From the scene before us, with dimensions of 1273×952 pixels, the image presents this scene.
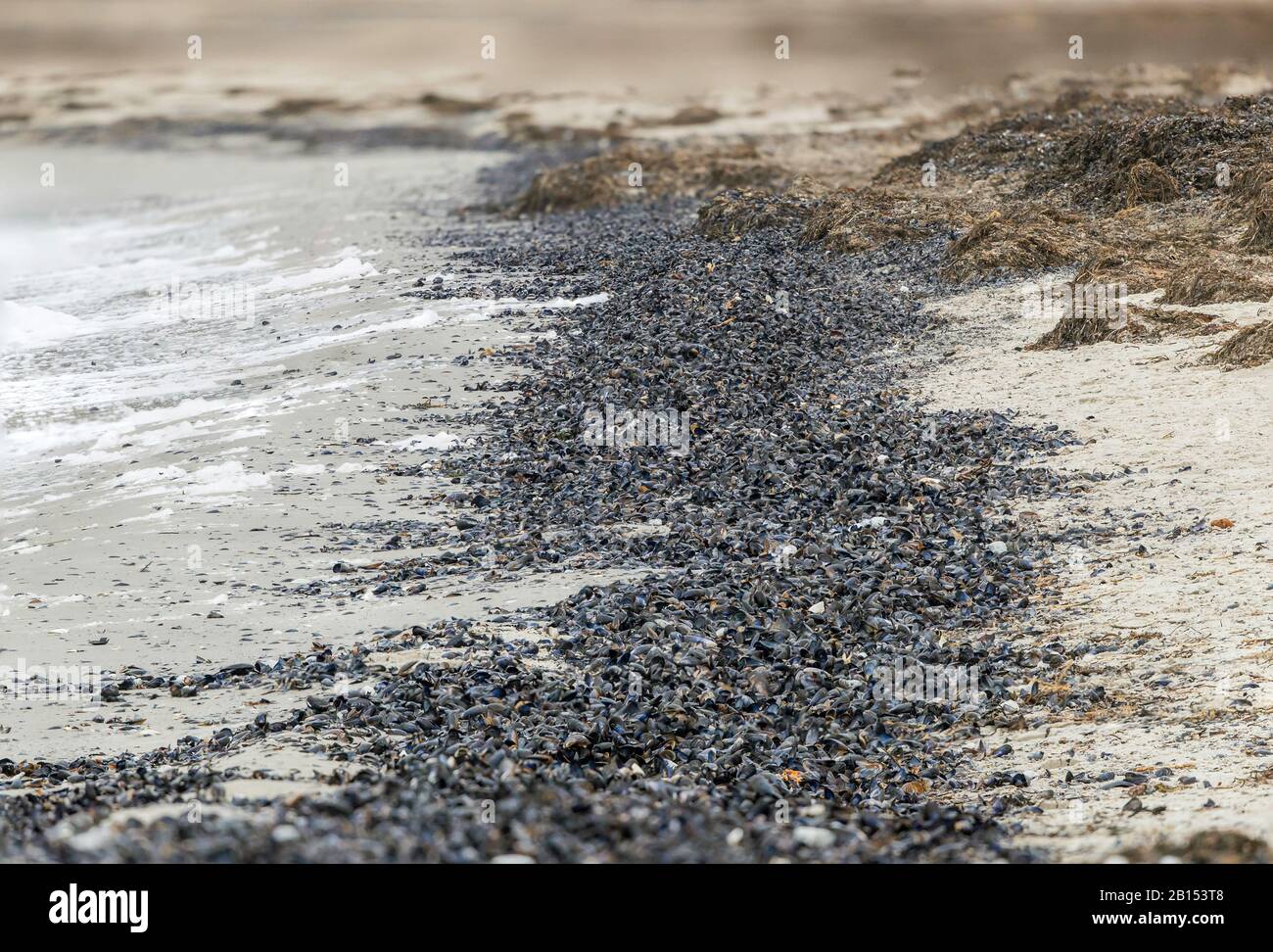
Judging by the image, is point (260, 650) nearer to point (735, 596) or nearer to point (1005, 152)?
point (735, 596)

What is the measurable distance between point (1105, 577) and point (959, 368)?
23.4ft

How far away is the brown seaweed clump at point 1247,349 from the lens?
1445cm

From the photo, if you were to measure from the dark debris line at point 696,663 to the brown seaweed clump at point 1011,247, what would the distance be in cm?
397

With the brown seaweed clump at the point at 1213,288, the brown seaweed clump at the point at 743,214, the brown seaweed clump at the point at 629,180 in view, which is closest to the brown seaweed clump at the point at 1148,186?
the brown seaweed clump at the point at 1213,288

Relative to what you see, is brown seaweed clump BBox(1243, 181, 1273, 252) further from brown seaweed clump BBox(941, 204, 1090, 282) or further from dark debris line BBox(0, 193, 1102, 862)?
dark debris line BBox(0, 193, 1102, 862)

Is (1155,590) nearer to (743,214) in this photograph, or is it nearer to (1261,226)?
(1261,226)

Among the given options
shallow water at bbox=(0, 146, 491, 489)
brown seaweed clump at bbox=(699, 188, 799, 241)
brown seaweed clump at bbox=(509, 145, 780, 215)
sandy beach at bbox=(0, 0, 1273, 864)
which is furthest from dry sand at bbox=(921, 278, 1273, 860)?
brown seaweed clump at bbox=(509, 145, 780, 215)

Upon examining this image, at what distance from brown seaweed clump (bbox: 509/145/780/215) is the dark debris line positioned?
22.7m

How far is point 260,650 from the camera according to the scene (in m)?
9.47

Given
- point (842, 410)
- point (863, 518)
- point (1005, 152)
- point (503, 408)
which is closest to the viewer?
point (863, 518)

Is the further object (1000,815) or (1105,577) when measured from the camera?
(1105,577)

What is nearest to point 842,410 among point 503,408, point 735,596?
point 503,408

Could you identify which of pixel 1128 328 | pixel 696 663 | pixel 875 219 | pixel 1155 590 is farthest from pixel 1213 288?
pixel 696 663

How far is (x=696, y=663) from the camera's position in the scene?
873 centimetres
